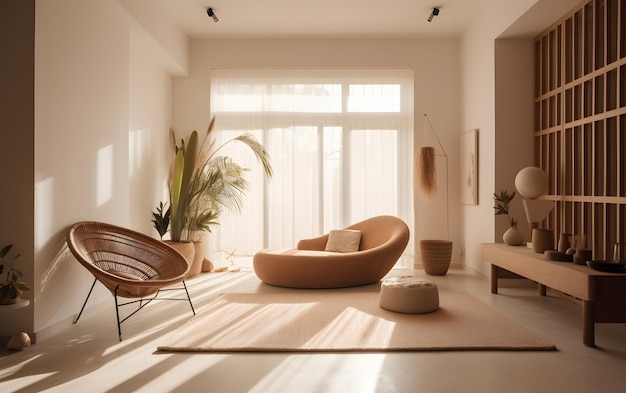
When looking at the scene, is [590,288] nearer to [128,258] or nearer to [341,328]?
[341,328]

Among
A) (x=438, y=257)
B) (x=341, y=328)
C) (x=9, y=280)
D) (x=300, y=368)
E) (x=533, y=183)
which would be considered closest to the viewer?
(x=300, y=368)

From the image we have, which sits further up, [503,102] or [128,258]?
[503,102]

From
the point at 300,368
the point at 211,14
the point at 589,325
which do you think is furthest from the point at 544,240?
the point at 211,14

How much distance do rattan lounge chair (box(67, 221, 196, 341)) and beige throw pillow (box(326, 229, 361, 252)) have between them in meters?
2.10

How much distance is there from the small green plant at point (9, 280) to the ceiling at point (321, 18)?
3564 millimetres

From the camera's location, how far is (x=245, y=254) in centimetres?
649

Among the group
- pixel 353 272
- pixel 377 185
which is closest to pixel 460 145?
pixel 377 185

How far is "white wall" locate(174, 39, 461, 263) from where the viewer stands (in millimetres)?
6527

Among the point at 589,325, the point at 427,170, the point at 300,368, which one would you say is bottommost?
the point at 300,368

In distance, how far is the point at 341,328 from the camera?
338 centimetres

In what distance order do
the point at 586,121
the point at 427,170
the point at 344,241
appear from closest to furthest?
the point at 586,121 < the point at 344,241 < the point at 427,170

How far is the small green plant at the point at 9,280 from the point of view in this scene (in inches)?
110

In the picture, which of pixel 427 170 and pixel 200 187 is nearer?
pixel 200 187

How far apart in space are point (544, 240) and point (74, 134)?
399cm
